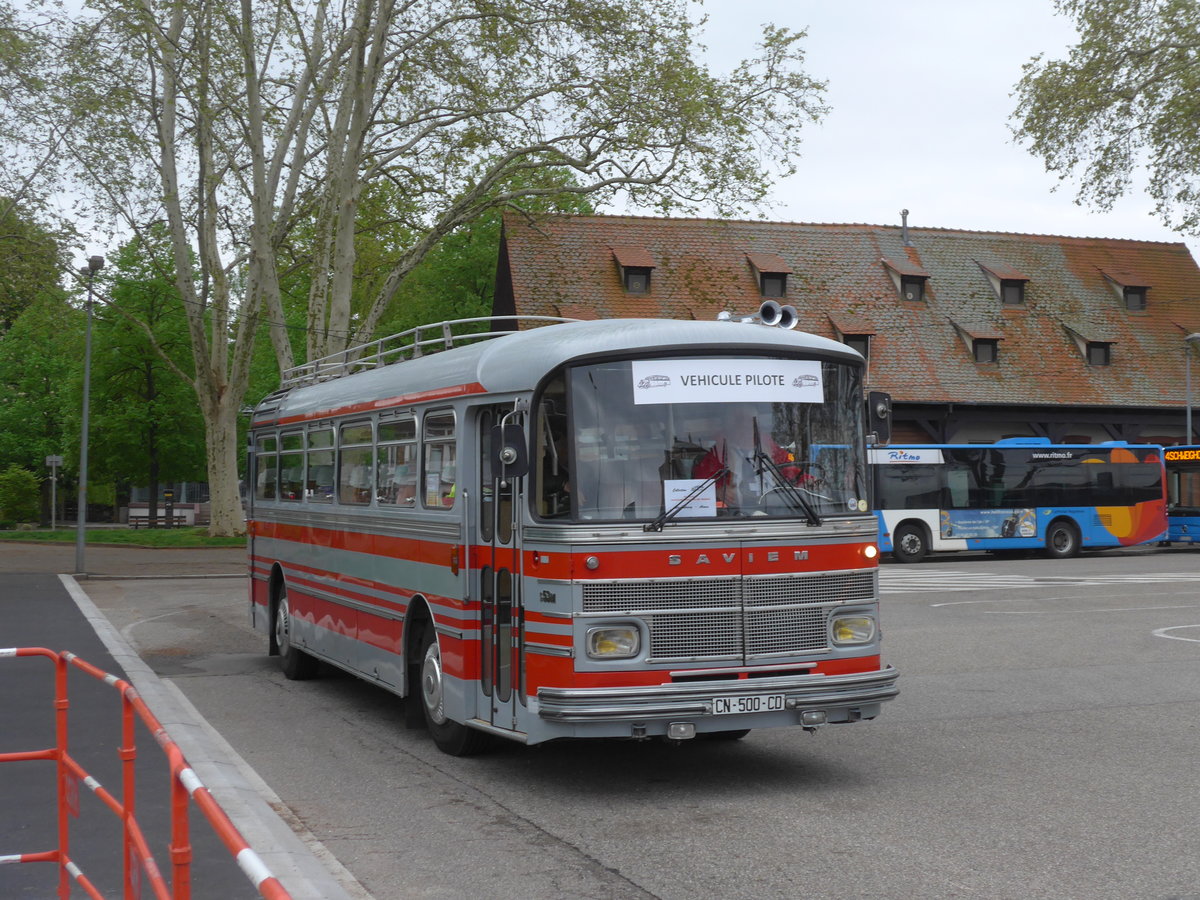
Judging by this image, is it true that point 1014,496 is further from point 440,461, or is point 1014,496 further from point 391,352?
point 440,461

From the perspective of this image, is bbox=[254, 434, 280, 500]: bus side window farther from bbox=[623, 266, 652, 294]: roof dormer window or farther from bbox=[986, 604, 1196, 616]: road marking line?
bbox=[623, 266, 652, 294]: roof dormer window

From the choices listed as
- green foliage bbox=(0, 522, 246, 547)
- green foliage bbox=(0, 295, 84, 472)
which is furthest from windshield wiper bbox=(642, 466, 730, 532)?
green foliage bbox=(0, 295, 84, 472)

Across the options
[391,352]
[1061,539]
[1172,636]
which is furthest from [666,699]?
[1061,539]

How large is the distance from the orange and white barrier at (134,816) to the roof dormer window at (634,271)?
41.1 metres

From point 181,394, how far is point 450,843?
52.3 metres

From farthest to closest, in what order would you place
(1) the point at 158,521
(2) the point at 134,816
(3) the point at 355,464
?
(1) the point at 158,521, (3) the point at 355,464, (2) the point at 134,816

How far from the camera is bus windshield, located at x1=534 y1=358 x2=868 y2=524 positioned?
8.29 m

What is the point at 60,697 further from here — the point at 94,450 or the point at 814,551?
the point at 94,450

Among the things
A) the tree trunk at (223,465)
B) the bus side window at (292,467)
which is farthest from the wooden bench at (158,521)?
the bus side window at (292,467)

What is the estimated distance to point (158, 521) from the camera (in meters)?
59.4

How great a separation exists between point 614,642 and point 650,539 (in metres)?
0.61

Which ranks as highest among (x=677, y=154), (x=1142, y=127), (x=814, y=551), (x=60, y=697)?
(x=1142, y=127)

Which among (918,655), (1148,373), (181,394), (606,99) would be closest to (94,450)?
(181,394)

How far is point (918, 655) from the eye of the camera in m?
15.3
